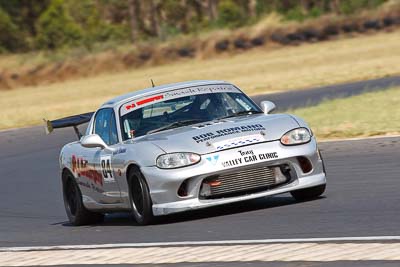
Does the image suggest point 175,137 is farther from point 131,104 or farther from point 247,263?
point 247,263

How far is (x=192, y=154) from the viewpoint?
9938 mm

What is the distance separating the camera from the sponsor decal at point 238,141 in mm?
9945

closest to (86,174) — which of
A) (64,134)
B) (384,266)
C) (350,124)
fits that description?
(384,266)

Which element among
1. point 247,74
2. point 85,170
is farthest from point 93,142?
point 247,74

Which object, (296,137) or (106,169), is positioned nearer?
(296,137)

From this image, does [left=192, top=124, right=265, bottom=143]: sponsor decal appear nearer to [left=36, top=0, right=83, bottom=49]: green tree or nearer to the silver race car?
the silver race car

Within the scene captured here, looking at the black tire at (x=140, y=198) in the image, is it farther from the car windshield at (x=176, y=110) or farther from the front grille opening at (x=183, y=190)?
the car windshield at (x=176, y=110)

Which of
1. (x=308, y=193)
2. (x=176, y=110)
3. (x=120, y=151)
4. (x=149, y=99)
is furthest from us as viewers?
(x=149, y=99)

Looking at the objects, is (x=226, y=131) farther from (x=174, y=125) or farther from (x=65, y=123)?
(x=65, y=123)

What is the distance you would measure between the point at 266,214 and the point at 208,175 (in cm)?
61

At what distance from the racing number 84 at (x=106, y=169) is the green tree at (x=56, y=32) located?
54.2m

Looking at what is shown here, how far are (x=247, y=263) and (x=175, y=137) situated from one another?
3054 millimetres

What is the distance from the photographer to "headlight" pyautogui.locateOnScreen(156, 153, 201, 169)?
9.94 metres

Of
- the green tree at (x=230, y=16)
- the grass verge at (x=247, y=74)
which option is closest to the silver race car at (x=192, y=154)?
the grass verge at (x=247, y=74)
